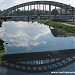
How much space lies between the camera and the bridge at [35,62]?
26.0ft

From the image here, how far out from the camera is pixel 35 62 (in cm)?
890

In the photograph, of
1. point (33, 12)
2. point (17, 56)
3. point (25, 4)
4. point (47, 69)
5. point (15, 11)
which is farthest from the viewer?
point (33, 12)

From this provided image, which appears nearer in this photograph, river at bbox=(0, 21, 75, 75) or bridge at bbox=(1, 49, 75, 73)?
bridge at bbox=(1, 49, 75, 73)

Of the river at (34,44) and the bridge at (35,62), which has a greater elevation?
the bridge at (35,62)

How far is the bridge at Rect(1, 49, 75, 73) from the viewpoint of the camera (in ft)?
26.0

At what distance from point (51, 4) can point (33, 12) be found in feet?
29.6

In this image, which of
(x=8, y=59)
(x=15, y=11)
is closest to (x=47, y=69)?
(x=8, y=59)

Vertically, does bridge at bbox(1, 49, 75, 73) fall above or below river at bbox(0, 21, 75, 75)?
above

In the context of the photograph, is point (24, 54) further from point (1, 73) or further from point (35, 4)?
point (35, 4)

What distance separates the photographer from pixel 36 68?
7914 mm

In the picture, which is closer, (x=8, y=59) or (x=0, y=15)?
(x=8, y=59)

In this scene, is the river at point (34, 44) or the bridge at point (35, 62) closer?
the bridge at point (35, 62)

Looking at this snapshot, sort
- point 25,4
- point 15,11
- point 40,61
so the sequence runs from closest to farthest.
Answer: point 40,61
point 25,4
point 15,11

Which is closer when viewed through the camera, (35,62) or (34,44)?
(35,62)
